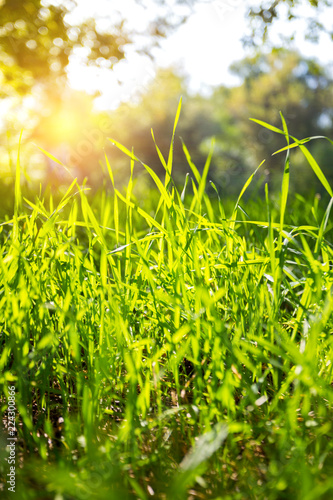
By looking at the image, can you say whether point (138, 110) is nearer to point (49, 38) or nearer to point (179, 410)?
point (49, 38)

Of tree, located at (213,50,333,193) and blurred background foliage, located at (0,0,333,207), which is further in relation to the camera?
tree, located at (213,50,333,193)

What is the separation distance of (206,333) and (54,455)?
1.26 ft

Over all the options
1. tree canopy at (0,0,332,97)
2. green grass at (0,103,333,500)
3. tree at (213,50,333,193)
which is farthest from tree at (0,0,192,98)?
tree at (213,50,333,193)

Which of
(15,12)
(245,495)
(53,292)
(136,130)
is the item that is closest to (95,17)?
(15,12)

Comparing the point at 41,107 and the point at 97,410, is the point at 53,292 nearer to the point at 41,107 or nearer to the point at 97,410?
the point at 97,410

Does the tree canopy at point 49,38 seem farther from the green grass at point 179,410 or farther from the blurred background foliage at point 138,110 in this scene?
the green grass at point 179,410

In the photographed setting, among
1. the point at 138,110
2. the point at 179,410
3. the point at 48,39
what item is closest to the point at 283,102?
the point at 138,110

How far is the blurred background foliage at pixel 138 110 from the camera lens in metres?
6.80

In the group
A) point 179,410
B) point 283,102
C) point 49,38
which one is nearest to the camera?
point 179,410

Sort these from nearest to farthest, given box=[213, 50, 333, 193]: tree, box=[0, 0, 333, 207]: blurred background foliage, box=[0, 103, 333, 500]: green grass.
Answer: box=[0, 103, 333, 500]: green grass
box=[0, 0, 333, 207]: blurred background foliage
box=[213, 50, 333, 193]: tree

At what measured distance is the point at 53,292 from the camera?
981mm

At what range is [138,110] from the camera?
34000mm

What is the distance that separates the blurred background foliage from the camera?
6805 millimetres

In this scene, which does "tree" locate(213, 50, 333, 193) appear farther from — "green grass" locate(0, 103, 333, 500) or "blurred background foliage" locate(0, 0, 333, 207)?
"green grass" locate(0, 103, 333, 500)
